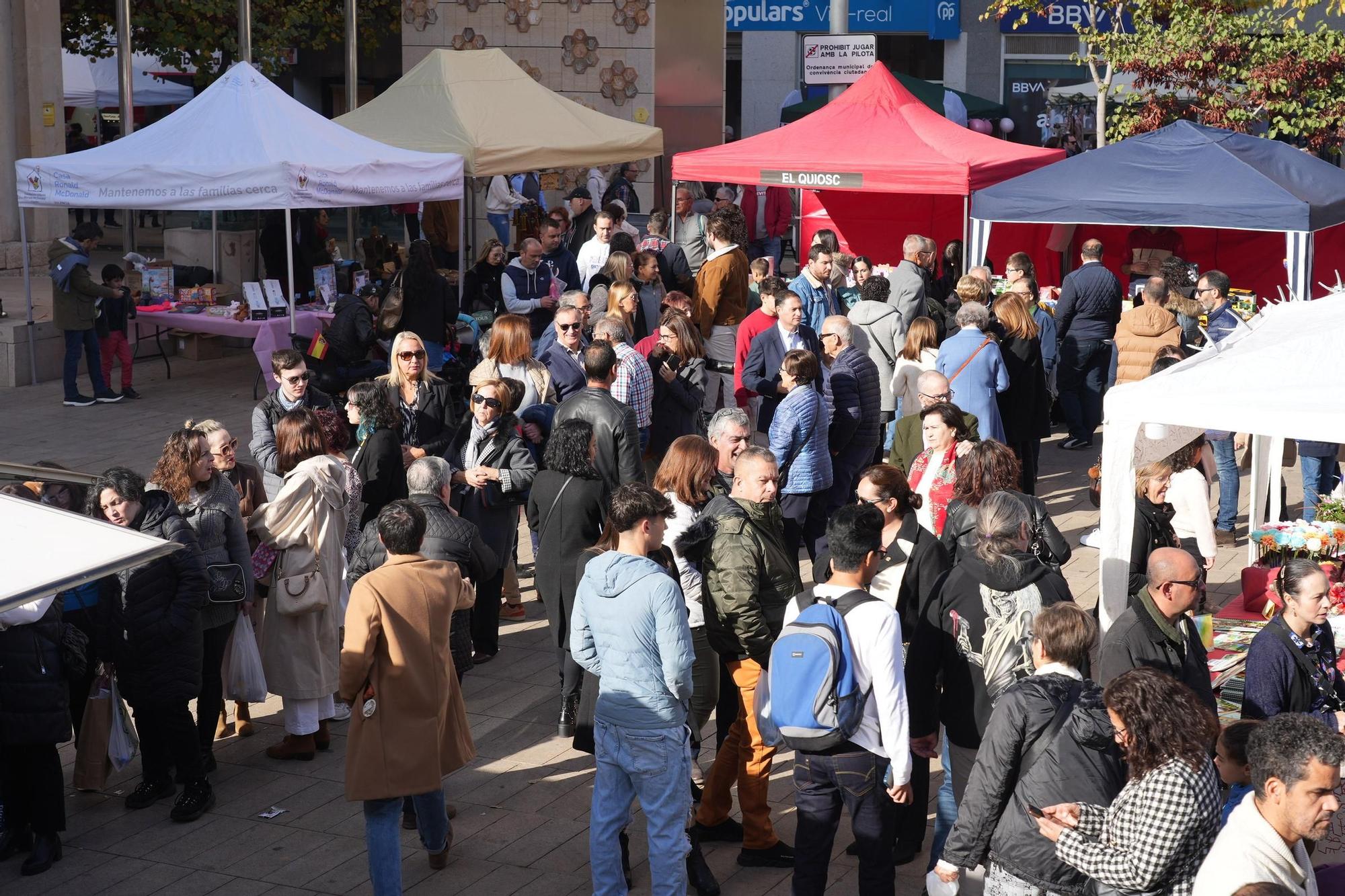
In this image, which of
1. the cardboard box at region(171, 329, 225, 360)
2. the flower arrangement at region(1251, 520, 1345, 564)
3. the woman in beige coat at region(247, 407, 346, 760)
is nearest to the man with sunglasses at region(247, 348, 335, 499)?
the woman in beige coat at region(247, 407, 346, 760)

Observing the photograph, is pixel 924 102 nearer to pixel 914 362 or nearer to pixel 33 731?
pixel 914 362

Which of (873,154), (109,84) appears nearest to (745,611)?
(873,154)

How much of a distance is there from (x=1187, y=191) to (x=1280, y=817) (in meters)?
9.50

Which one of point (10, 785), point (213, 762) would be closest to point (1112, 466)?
point (213, 762)

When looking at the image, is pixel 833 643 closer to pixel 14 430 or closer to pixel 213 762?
pixel 213 762

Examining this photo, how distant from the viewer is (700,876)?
18.1ft

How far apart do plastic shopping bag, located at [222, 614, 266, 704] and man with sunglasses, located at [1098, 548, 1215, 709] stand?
3738 millimetres

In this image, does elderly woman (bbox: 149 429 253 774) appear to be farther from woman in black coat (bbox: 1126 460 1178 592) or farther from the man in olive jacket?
woman in black coat (bbox: 1126 460 1178 592)

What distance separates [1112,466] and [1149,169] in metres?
7.12

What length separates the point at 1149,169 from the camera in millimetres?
12656

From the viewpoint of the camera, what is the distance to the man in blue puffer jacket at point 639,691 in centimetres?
498

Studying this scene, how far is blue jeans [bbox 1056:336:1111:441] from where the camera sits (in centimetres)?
1248

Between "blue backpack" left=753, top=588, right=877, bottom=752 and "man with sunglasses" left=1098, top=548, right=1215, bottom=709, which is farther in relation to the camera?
"man with sunglasses" left=1098, top=548, right=1215, bottom=709

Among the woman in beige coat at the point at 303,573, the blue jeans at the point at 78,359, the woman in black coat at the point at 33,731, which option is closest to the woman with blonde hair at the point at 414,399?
the woman in beige coat at the point at 303,573
